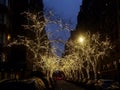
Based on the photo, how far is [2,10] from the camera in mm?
58188

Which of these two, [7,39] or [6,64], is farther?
[7,39]

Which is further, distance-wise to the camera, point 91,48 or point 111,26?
point 111,26

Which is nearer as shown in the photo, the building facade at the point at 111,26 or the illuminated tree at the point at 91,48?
the illuminated tree at the point at 91,48

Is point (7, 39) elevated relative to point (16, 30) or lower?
lower

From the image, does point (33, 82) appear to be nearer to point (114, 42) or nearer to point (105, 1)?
point (114, 42)

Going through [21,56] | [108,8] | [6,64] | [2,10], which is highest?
[108,8]

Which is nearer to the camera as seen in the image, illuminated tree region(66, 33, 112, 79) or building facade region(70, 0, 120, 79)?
illuminated tree region(66, 33, 112, 79)

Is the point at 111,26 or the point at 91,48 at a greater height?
the point at 111,26

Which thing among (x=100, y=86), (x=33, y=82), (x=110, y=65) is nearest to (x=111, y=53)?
(x=110, y=65)

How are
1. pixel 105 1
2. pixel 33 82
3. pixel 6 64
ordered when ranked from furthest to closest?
pixel 105 1
pixel 6 64
pixel 33 82

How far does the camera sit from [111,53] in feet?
258

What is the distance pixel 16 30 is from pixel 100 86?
44285mm

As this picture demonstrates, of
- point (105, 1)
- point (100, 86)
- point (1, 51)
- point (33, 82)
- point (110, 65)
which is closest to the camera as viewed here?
point (33, 82)

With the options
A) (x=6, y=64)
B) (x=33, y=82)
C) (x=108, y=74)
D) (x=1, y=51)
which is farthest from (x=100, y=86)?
(x=108, y=74)
